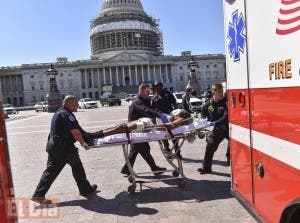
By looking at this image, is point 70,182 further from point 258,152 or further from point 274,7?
point 274,7

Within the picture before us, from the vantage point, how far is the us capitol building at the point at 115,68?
403 feet

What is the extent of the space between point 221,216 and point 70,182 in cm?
362

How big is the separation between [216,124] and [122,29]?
398 ft

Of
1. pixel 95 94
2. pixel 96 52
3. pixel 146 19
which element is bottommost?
pixel 95 94

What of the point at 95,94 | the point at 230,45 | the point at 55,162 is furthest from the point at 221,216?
the point at 95,94

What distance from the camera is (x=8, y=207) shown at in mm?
2766

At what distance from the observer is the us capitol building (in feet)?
403

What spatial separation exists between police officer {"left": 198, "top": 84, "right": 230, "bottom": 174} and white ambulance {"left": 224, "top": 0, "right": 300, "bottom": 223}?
3.19 metres

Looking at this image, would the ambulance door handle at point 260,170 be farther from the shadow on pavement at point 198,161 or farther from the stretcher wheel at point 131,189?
the shadow on pavement at point 198,161

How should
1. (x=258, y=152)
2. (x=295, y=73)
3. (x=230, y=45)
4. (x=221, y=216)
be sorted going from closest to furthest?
(x=295, y=73)
(x=258, y=152)
(x=230, y=45)
(x=221, y=216)

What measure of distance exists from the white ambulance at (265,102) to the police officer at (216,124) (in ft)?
10.5

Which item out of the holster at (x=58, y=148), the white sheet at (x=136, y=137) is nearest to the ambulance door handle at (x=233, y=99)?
the white sheet at (x=136, y=137)

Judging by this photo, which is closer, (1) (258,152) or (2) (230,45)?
(1) (258,152)

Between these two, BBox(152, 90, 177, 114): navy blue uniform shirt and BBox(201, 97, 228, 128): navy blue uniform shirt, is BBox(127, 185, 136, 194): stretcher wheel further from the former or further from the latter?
BBox(152, 90, 177, 114): navy blue uniform shirt
